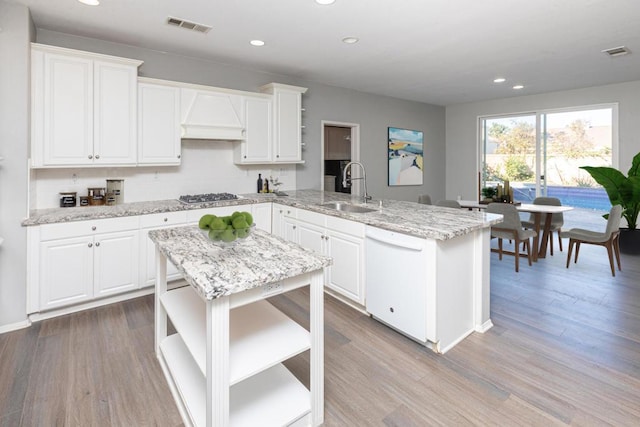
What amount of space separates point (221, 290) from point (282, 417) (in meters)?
0.77

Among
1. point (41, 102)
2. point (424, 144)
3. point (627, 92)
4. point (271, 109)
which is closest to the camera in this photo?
point (41, 102)

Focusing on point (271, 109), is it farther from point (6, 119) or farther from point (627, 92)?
point (627, 92)

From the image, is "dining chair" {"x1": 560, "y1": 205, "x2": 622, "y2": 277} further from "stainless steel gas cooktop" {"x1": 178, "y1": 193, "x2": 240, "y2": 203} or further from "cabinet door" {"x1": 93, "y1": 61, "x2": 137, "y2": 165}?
"cabinet door" {"x1": 93, "y1": 61, "x2": 137, "y2": 165}

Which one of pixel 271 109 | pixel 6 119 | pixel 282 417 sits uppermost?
pixel 271 109

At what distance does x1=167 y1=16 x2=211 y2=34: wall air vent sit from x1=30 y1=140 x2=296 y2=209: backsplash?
51.4 inches

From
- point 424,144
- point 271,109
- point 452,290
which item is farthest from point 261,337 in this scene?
point 424,144

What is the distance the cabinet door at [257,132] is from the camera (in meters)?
4.20

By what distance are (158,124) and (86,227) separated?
1.25 m

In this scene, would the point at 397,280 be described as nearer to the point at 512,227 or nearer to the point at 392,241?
the point at 392,241

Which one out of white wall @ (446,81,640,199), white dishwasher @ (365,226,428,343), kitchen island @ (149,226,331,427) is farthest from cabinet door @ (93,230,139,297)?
white wall @ (446,81,640,199)

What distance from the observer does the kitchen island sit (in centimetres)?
139

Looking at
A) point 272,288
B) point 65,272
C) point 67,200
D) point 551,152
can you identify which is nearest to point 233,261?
point 272,288

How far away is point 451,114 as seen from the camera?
7.33 m

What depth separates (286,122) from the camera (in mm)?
4500
